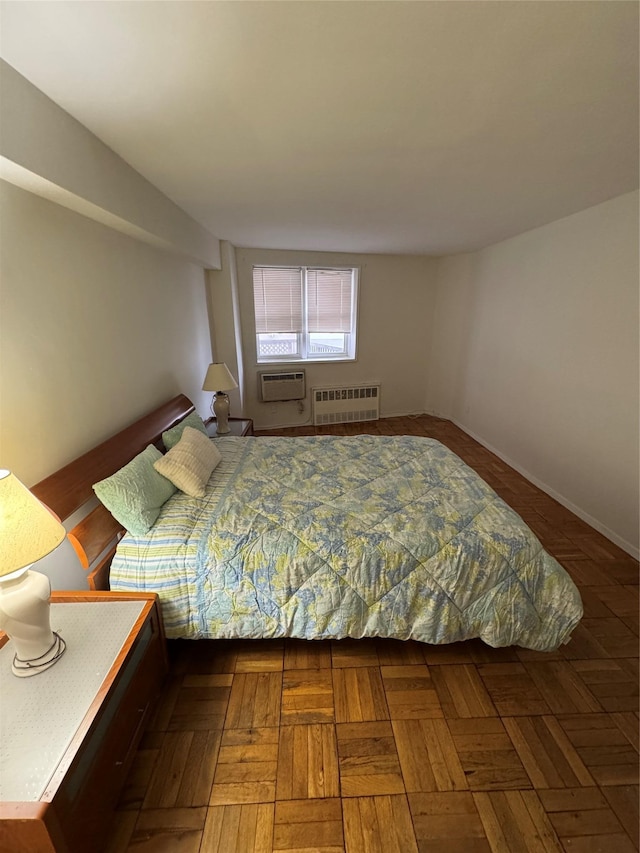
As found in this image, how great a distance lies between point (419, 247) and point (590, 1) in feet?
10.2

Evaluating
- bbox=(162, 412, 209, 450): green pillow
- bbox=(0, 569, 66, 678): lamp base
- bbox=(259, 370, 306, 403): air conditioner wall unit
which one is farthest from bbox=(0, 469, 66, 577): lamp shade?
bbox=(259, 370, 306, 403): air conditioner wall unit

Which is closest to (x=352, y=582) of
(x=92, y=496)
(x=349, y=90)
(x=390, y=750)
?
(x=390, y=750)

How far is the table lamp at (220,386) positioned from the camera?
2.97 meters

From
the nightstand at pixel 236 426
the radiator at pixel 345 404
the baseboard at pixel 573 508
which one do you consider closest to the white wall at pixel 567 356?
the baseboard at pixel 573 508

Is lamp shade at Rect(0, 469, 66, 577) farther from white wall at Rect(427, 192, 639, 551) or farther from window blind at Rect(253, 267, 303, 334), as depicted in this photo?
window blind at Rect(253, 267, 303, 334)

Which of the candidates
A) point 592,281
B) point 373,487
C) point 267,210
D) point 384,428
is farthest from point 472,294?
point 373,487

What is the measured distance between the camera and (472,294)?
12.9 ft

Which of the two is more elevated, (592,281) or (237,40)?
(237,40)

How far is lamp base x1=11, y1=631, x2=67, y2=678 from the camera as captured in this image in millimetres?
1032

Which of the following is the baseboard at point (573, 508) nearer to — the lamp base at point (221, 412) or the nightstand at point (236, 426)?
the nightstand at point (236, 426)

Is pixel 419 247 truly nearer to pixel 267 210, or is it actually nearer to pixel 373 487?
pixel 267 210

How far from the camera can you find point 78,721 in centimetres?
93

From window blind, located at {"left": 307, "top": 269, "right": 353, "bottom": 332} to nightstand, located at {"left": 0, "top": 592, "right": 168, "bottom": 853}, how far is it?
12.4 feet

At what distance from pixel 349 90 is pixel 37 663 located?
2.11 metres
